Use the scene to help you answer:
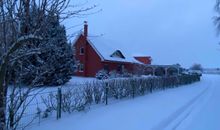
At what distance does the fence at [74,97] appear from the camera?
10805 millimetres

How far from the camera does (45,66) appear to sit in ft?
28.8

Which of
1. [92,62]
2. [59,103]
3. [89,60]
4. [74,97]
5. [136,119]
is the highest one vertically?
[89,60]

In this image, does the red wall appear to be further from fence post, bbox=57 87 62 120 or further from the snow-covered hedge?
fence post, bbox=57 87 62 120

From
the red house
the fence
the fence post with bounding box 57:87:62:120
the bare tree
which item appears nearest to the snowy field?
the fence post with bounding box 57:87:62:120

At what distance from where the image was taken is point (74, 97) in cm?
1270

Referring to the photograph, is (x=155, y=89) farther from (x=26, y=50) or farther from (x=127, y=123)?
(x=26, y=50)

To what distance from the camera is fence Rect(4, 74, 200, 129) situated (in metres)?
10.8

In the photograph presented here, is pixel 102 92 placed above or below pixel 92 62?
below

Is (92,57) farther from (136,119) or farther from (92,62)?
(136,119)

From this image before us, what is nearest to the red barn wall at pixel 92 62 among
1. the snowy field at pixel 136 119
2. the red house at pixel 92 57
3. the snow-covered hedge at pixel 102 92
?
the red house at pixel 92 57

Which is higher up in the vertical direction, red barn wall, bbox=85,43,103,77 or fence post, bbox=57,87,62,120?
red barn wall, bbox=85,43,103,77

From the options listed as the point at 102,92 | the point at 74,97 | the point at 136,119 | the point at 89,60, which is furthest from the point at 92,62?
the point at 136,119

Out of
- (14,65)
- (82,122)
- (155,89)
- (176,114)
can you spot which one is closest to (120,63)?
(155,89)

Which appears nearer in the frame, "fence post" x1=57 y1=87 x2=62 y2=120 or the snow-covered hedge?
"fence post" x1=57 y1=87 x2=62 y2=120
